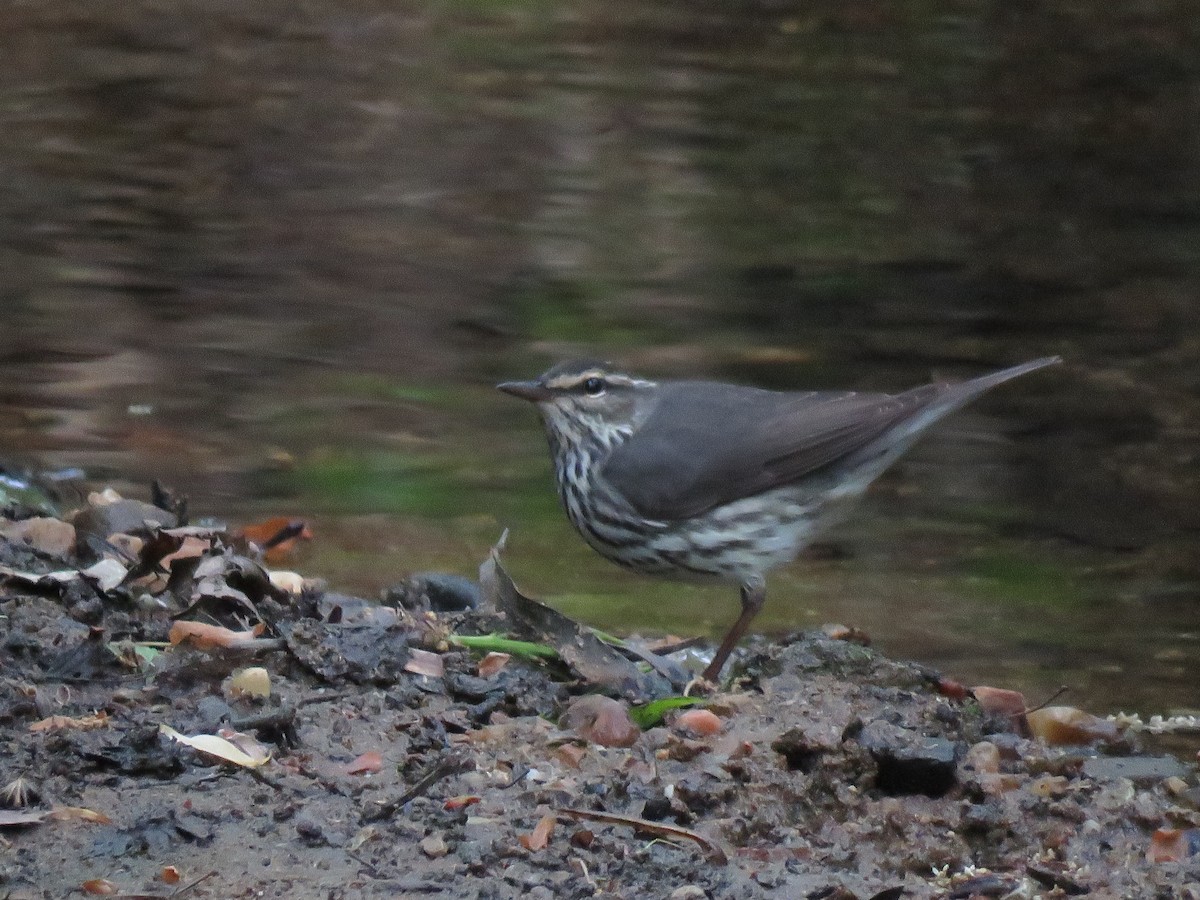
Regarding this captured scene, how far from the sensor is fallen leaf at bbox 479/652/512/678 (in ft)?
17.1

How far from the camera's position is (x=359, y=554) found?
288 inches

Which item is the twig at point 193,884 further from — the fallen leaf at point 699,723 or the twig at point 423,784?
the fallen leaf at point 699,723

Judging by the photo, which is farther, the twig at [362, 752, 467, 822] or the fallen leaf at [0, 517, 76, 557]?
the fallen leaf at [0, 517, 76, 557]

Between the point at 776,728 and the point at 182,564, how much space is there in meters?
1.72

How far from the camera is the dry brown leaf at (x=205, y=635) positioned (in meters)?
4.96

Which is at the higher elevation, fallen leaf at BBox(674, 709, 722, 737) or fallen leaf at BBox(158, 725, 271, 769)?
fallen leaf at BBox(158, 725, 271, 769)

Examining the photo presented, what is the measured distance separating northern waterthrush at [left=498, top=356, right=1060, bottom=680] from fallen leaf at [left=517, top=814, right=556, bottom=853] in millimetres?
2149

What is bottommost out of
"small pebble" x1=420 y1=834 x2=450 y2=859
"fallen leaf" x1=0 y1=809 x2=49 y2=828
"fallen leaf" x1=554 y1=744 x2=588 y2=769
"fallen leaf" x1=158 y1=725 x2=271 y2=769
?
"fallen leaf" x1=554 y1=744 x2=588 y2=769

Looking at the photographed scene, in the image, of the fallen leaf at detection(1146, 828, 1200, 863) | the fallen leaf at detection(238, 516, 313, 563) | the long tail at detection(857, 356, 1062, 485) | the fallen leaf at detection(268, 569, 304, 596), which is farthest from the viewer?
the fallen leaf at detection(238, 516, 313, 563)

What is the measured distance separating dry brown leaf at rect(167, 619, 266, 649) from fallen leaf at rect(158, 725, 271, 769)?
0.53m

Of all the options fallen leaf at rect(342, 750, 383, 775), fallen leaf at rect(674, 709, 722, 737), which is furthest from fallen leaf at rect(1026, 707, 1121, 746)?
fallen leaf at rect(342, 750, 383, 775)

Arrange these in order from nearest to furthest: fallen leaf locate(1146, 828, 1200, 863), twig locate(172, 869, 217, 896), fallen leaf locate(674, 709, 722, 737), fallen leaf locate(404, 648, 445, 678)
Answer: twig locate(172, 869, 217, 896), fallen leaf locate(1146, 828, 1200, 863), fallen leaf locate(674, 709, 722, 737), fallen leaf locate(404, 648, 445, 678)

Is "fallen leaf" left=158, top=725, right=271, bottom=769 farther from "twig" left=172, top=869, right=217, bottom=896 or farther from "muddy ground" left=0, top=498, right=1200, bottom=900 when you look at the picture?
"twig" left=172, top=869, right=217, bottom=896

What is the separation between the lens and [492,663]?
17.4 ft
